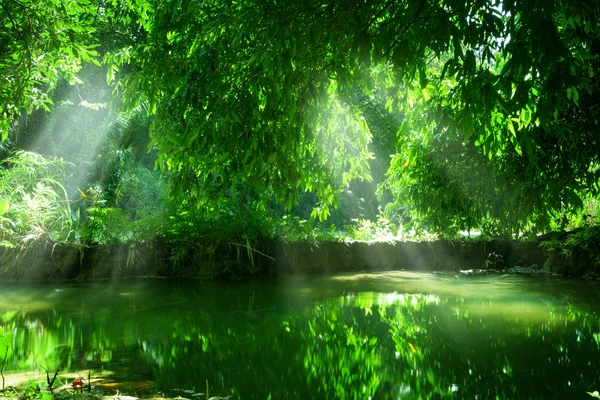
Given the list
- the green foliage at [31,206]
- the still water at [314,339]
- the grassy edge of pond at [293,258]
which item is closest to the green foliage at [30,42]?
the still water at [314,339]

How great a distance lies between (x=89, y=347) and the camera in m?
4.53

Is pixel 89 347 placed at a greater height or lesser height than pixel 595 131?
lesser

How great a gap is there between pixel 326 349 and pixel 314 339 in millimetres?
374

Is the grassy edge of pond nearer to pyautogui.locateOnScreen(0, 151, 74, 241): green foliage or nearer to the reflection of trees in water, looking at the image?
pyautogui.locateOnScreen(0, 151, 74, 241): green foliage

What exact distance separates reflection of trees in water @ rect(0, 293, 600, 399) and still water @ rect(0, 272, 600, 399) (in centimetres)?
1

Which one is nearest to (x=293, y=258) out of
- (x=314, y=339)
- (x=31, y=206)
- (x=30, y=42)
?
(x=31, y=206)

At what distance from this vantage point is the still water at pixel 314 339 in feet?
11.9

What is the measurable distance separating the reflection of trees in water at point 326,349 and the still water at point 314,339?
14mm

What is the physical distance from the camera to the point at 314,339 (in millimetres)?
4977

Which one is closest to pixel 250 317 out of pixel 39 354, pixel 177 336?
pixel 177 336

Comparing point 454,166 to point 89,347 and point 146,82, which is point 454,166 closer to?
point 146,82

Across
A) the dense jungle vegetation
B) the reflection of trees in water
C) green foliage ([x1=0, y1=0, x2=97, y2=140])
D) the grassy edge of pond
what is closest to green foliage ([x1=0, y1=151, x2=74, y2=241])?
the dense jungle vegetation

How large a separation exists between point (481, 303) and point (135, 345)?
13.8ft

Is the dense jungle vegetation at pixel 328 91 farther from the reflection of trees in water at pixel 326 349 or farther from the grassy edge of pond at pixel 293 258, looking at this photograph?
the reflection of trees in water at pixel 326 349
